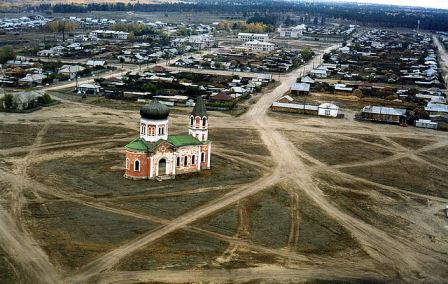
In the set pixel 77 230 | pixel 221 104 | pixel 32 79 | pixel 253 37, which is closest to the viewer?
pixel 77 230

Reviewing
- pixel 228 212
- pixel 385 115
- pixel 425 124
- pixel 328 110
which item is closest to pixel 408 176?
pixel 228 212

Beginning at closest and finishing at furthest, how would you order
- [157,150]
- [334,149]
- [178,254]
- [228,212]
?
[178,254] → [228,212] → [157,150] → [334,149]

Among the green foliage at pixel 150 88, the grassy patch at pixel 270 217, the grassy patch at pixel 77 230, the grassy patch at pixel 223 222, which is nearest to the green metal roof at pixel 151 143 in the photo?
the grassy patch at pixel 77 230

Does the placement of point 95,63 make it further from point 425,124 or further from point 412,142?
point 412,142

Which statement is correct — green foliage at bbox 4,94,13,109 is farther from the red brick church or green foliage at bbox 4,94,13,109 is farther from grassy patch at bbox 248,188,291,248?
grassy patch at bbox 248,188,291,248

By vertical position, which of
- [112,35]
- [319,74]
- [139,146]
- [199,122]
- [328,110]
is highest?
[112,35]

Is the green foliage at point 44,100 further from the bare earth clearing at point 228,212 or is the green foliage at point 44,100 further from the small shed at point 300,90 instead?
the small shed at point 300,90

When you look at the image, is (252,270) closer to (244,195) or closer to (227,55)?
(244,195)

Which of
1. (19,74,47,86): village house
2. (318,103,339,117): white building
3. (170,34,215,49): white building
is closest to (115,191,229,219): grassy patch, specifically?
(318,103,339,117): white building
